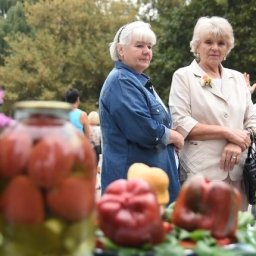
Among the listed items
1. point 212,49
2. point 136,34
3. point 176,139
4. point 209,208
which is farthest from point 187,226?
point 212,49

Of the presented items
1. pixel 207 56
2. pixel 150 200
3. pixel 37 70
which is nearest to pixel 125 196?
pixel 150 200

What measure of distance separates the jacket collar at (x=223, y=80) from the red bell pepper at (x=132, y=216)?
2093 mm

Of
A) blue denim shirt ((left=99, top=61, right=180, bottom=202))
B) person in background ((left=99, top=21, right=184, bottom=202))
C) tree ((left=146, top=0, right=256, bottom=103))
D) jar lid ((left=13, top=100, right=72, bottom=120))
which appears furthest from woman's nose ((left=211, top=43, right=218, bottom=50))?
tree ((left=146, top=0, right=256, bottom=103))

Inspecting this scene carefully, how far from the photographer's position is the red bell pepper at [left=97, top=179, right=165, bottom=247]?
1.27 m

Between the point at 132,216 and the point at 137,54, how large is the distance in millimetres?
2135

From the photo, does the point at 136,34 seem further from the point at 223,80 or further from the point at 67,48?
the point at 67,48

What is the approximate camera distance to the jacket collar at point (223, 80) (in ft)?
11.0

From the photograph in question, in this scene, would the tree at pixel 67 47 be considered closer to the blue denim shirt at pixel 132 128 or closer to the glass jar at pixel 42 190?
the blue denim shirt at pixel 132 128

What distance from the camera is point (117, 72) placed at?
3.26 meters

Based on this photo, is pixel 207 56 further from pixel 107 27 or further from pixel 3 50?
pixel 3 50

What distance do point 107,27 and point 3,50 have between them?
32.6 ft

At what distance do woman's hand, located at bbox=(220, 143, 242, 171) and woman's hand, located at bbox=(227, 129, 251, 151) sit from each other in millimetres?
28

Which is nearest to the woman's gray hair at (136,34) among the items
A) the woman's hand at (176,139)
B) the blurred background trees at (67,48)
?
the woman's hand at (176,139)

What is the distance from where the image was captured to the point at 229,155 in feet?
10.9
